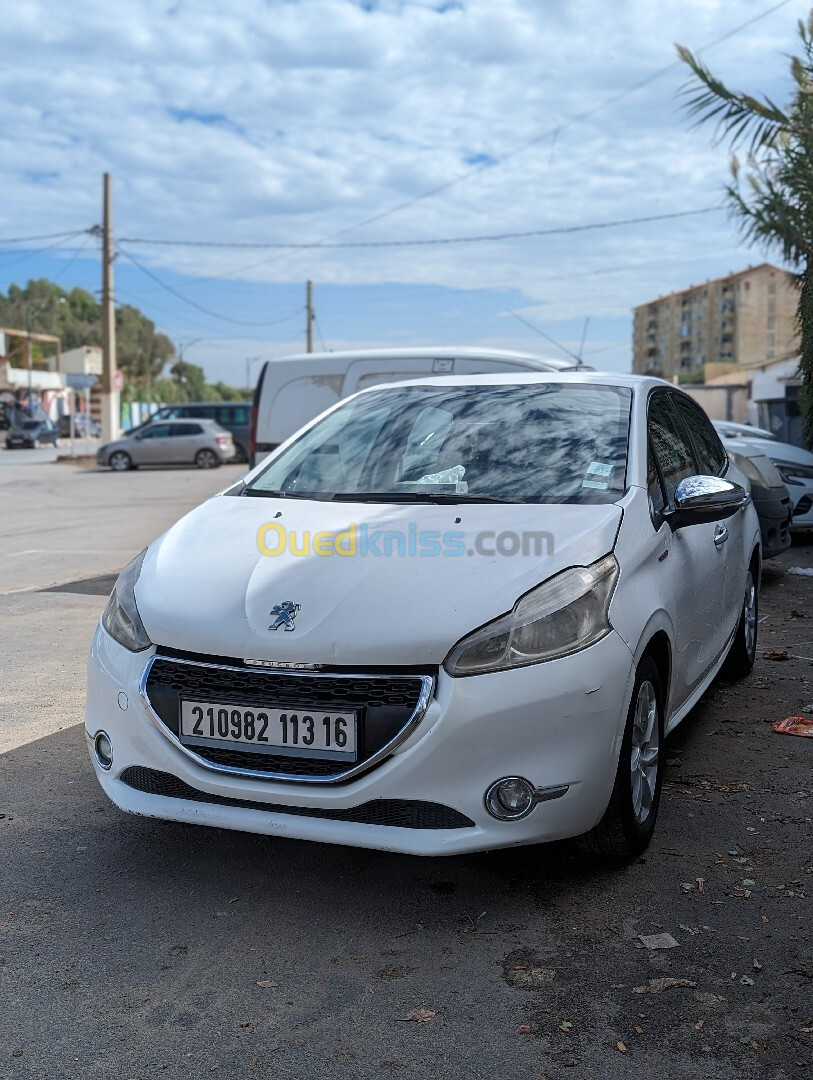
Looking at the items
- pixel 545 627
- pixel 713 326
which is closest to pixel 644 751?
pixel 545 627

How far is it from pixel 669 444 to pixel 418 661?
6.43 feet

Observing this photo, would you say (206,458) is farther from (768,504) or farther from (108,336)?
(768,504)

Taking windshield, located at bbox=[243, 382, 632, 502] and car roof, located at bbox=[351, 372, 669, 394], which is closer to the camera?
windshield, located at bbox=[243, 382, 632, 502]

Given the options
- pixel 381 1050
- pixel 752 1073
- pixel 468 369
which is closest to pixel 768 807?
pixel 752 1073

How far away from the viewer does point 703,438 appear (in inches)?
212

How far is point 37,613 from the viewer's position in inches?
311

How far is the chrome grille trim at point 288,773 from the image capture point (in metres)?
3.05

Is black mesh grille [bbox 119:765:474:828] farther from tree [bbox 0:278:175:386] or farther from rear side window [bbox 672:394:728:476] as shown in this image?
tree [bbox 0:278:175:386]

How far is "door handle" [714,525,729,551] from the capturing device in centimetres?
475

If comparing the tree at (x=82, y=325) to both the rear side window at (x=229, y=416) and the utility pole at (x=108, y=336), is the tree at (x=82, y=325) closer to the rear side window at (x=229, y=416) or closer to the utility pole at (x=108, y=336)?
the utility pole at (x=108, y=336)

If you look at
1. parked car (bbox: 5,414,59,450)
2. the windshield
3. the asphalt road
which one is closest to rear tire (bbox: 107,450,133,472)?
parked car (bbox: 5,414,59,450)

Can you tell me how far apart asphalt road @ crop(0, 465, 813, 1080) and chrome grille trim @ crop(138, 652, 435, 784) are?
0.42 m

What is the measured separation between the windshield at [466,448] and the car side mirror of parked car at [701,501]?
0.79 feet

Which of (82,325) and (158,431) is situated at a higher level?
(82,325)
